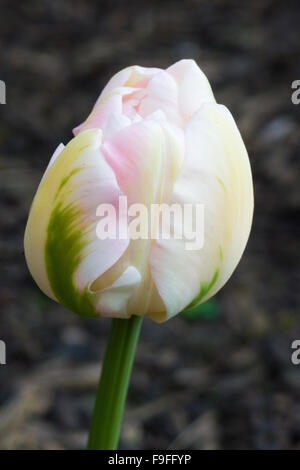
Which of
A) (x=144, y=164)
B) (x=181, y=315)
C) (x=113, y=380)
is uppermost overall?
(x=181, y=315)

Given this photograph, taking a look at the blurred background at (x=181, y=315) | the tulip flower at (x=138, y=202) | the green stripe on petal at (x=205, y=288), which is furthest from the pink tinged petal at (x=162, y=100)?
the blurred background at (x=181, y=315)

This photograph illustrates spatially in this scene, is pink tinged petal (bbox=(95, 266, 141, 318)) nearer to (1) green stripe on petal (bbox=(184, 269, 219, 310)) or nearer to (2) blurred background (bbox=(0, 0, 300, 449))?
(1) green stripe on petal (bbox=(184, 269, 219, 310))

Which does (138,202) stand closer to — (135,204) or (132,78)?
(135,204)

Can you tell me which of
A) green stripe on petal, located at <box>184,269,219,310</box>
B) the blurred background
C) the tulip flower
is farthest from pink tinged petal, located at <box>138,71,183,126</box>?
the blurred background

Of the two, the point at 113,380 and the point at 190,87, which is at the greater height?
the point at 190,87

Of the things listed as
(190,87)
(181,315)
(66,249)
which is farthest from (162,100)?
(181,315)

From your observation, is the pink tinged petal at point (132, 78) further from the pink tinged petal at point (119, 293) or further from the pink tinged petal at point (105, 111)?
the pink tinged petal at point (119, 293)

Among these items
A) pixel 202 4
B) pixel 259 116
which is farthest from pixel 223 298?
pixel 202 4
